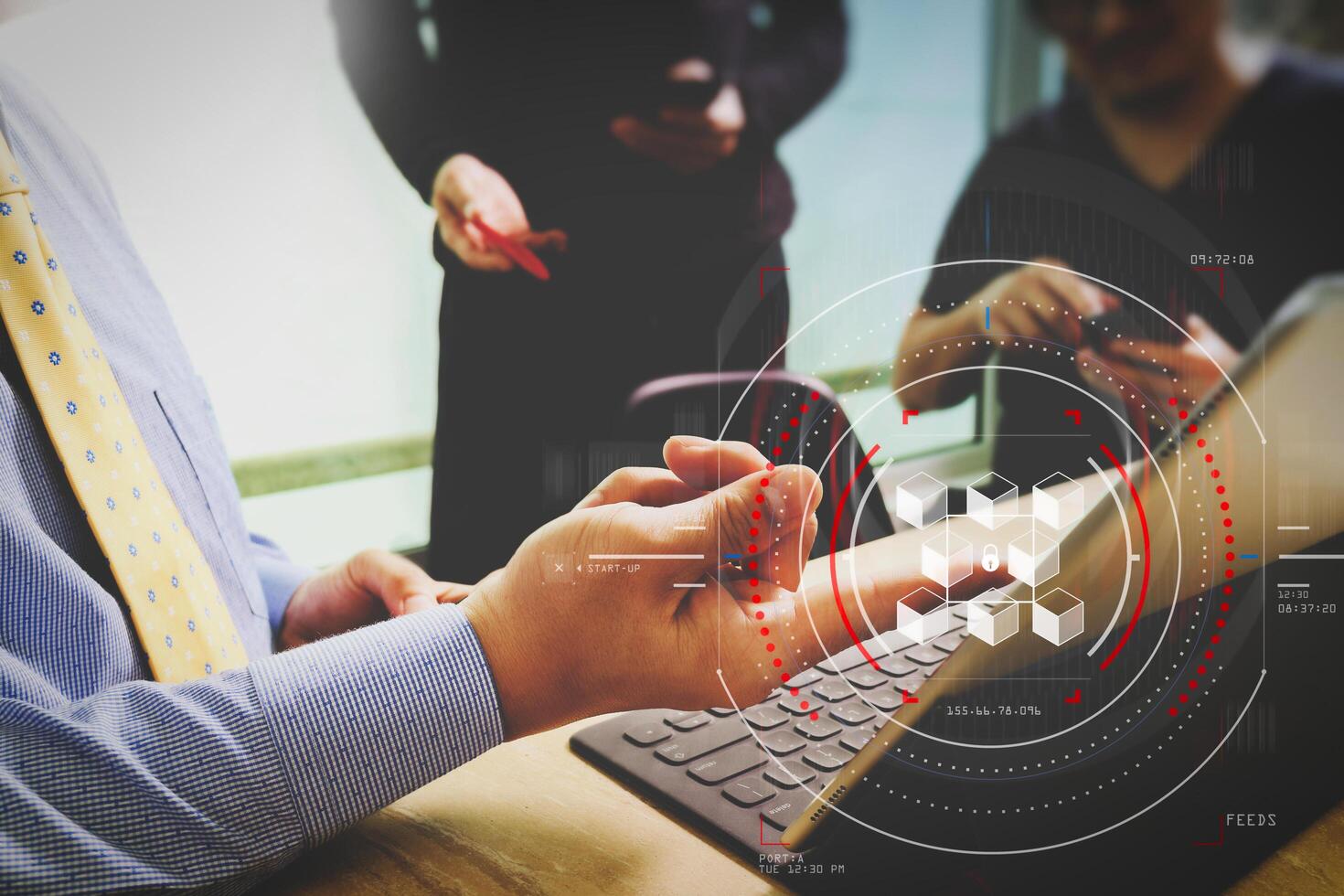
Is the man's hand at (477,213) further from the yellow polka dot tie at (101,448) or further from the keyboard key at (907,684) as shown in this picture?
the keyboard key at (907,684)

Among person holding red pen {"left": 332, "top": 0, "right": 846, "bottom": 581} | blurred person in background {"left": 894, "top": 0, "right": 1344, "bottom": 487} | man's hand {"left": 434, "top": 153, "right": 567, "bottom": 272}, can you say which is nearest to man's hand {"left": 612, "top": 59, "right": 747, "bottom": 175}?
person holding red pen {"left": 332, "top": 0, "right": 846, "bottom": 581}

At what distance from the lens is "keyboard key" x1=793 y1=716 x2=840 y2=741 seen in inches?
14.4

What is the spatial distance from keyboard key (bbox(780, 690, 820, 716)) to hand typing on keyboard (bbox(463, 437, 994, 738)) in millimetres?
58

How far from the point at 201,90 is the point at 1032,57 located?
85cm

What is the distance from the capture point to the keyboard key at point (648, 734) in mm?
384

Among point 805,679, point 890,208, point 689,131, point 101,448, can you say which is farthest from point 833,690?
point 689,131

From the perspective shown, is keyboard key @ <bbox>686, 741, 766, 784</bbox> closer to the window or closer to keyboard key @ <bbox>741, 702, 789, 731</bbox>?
keyboard key @ <bbox>741, 702, 789, 731</bbox>

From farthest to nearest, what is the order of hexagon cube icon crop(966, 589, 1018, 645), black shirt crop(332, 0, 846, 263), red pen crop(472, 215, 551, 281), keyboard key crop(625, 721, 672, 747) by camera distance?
red pen crop(472, 215, 551, 281)
black shirt crop(332, 0, 846, 263)
keyboard key crop(625, 721, 672, 747)
hexagon cube icon crop(966, 589, 1018, 645)

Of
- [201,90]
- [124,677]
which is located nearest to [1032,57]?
[124,677]

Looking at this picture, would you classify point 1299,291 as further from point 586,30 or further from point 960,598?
point 586,30

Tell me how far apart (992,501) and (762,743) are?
→ 0.14 meters

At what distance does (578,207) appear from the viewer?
73 centimetres

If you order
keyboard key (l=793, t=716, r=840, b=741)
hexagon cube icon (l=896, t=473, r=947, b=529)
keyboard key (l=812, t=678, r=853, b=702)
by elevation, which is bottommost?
keyboard key (l=793, t=716, r=840, b=741)

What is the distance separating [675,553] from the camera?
326mm
